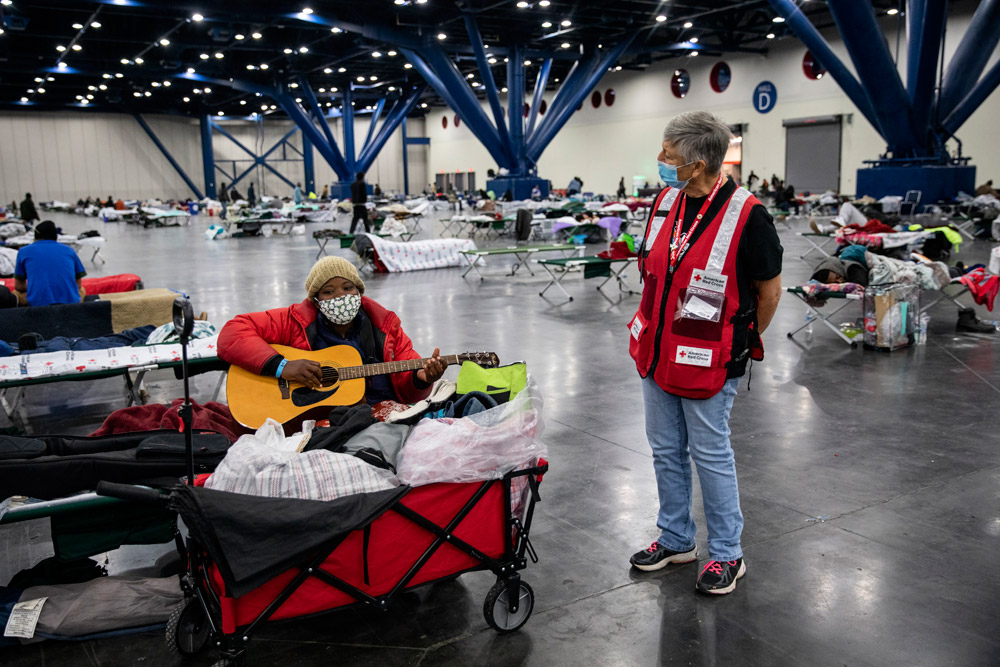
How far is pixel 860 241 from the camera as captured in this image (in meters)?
9.65

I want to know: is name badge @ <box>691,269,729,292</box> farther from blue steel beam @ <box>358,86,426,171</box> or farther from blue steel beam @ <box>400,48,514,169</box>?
blue steel beam @ <box>358,86,426,171</box>

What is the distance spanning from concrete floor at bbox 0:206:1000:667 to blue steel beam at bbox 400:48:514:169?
19.2m

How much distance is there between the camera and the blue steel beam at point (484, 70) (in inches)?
879

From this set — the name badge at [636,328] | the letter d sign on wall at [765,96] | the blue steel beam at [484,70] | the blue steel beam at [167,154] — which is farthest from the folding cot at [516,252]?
the blue steel beam at [167,154]

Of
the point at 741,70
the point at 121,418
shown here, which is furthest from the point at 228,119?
the point at 121,418

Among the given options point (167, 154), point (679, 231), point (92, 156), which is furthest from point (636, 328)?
point (92, 156)

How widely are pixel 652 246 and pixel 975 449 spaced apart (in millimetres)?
2675

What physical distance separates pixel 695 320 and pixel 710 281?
0.14m

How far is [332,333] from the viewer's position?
3.77 meters

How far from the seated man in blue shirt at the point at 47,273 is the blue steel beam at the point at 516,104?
19935 millimetres

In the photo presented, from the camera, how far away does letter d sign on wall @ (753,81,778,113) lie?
30.3 m

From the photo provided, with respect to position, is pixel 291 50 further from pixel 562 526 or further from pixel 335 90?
pixel 562 526

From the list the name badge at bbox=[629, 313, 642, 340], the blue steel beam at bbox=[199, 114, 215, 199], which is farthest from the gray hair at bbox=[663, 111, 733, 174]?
the blue steel beam at bbox=[199, 114, 215, 199]

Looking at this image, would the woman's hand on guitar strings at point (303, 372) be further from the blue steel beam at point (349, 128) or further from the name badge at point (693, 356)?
the blue steel beam at point (349, 128)
